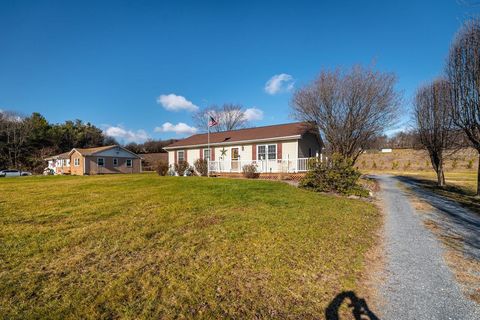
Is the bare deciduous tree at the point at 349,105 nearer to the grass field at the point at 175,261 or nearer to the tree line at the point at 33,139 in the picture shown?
the grass field at the point at 175,261

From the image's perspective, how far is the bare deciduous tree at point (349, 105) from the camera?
1484 cm

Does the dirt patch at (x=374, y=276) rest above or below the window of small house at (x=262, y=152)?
below

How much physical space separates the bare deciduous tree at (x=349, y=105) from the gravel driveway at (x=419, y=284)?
10617 millimetres

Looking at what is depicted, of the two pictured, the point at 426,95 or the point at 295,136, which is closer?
the point at 295,136

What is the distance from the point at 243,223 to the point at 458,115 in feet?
44.3

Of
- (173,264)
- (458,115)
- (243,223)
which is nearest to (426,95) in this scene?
(458,115)

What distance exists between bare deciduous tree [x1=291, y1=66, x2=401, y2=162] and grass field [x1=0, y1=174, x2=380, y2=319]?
34.3 ft

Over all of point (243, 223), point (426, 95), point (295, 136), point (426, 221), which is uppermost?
point (426, 95)

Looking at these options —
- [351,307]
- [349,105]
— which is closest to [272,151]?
[349,105]

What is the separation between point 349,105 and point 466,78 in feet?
18.3

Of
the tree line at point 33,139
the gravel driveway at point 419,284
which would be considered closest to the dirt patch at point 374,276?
the gravel driveway at point 419,284

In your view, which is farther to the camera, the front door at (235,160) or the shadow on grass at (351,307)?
the front door at (235,160)

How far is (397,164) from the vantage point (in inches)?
1409

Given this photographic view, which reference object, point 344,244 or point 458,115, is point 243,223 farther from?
point 458,115
